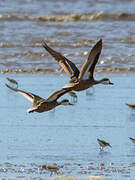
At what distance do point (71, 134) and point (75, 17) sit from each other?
13.9 m

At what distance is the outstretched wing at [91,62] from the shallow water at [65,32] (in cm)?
536

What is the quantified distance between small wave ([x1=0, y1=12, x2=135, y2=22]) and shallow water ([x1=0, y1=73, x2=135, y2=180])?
10031mm

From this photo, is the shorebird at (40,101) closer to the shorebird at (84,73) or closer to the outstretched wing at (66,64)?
the shorebird at (84,73)

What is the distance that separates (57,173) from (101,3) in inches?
791

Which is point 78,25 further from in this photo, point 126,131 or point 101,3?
point 126,131

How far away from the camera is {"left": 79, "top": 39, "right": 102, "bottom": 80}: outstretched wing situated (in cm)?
786

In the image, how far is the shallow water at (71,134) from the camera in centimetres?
773

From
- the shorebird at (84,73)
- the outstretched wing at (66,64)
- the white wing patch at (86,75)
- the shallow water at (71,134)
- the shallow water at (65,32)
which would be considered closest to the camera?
the shallow water at (71,134)

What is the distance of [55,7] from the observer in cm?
2584

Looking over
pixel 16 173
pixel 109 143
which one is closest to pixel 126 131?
pixel 109 143

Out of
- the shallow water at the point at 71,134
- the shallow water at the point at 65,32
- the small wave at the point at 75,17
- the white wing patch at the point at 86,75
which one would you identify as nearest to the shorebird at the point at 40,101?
the white wing patch at the point at 86,75

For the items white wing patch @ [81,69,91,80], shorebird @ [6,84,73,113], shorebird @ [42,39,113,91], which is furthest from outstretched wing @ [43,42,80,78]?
shorebird @ [6,84,73,113]

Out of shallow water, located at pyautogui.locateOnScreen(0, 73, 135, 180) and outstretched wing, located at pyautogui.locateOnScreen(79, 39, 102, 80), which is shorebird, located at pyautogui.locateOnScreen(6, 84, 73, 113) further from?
shallow water, located at pyautogui.locateOnScreen(0, 73, 135, 180)

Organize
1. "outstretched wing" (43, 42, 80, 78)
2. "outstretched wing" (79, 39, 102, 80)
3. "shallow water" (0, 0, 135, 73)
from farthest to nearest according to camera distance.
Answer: "shallow water" (0, 0, 135, 73) → "outstretched wing" (43, 42, 80, 78) → "outstretched wing" (79, 39, 102, 80)
